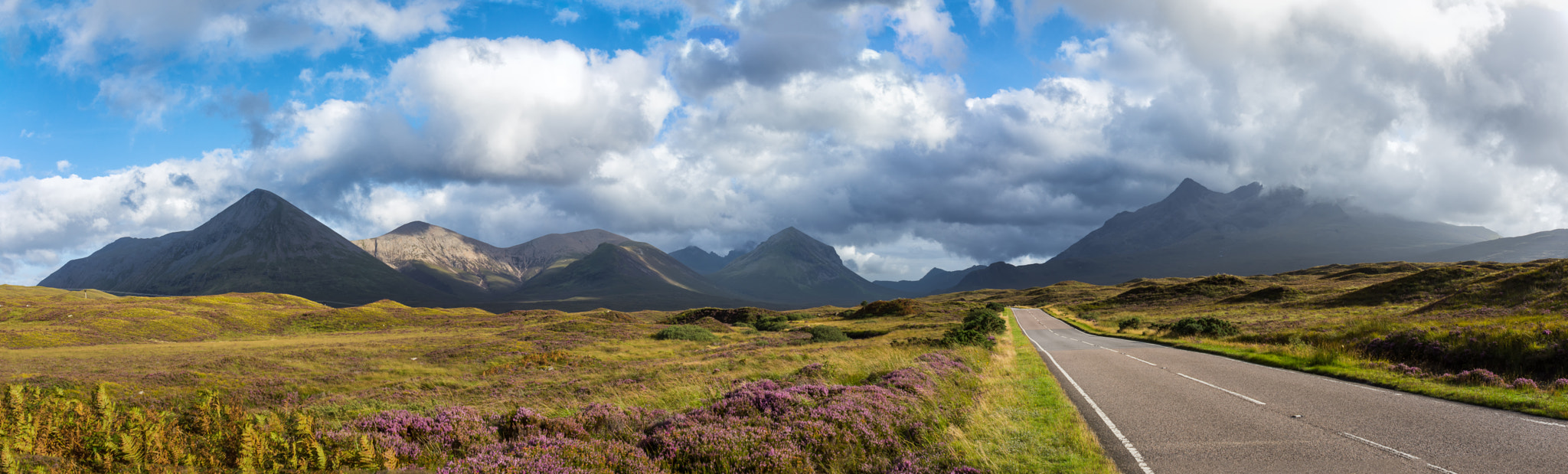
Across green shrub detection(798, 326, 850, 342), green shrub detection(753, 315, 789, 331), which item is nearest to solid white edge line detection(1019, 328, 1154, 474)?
green shrub detection(798, 326, 850, 342)

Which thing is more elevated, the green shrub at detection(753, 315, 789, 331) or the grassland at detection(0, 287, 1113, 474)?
the grassland at detection(0, 287, 1113, 474)

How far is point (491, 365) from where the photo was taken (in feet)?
97.1

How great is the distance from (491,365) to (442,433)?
892 inches

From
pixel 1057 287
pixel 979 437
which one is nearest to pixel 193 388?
pixel 979 437

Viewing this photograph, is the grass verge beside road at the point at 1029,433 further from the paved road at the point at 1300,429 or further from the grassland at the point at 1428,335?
the grassland at the point at 1428,335

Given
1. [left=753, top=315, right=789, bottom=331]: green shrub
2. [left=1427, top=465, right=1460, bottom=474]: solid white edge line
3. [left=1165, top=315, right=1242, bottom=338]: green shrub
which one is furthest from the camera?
[left=753, top=315, right=789, bottom=331]: green shrub

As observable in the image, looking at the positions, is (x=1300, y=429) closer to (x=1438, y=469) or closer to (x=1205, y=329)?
(x=1438, y=469)

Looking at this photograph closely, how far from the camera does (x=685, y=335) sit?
157 ft

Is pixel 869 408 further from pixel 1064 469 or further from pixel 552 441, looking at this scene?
pixel 552 441

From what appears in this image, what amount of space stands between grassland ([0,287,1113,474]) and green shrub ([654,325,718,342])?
696cm

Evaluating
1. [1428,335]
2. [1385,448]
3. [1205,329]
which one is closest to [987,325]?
[1205,329]

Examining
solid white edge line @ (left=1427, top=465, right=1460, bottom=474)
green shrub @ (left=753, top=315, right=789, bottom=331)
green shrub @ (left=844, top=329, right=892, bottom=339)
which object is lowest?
green shrub @ (left=844, top=329, right=892, bottom=339)

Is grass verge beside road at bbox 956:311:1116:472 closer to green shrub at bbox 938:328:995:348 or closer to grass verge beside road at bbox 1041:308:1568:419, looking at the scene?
grass verge beside road at bbox 1041:308:1568:419

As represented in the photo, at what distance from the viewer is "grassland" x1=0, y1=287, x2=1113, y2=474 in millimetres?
7438
